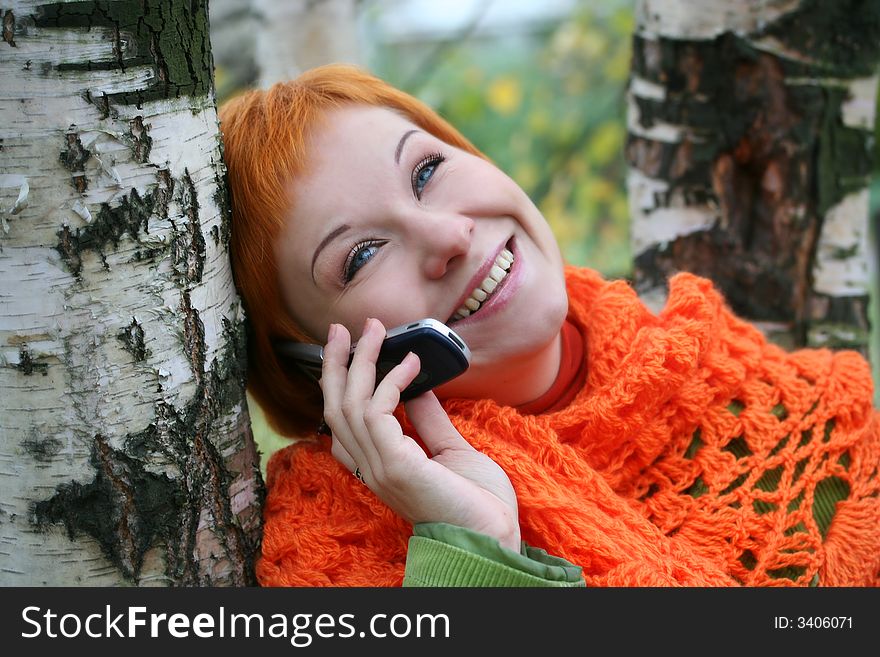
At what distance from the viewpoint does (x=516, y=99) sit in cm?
648

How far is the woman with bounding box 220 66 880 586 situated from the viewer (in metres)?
1.66

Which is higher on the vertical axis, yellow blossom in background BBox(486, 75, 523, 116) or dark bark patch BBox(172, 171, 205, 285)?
yellow blossom in background BBox(486, 75, 523, 116)

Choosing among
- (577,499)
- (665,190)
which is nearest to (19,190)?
(577,499)

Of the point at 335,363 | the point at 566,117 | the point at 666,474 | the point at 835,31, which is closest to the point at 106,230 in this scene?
the point at 335,363

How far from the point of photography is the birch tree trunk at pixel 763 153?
252 centimetres

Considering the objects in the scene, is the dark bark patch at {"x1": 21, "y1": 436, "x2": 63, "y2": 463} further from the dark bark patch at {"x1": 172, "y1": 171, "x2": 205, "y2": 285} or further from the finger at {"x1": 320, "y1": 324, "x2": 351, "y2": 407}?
the finger at {"x1": 320, "y1": 324, "x2": 351, "y2": 407}

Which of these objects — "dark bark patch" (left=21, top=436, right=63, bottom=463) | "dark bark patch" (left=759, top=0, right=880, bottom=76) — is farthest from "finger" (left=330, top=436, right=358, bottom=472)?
"dark bark patch" (left=759, top=0, right=880, bottom=76)

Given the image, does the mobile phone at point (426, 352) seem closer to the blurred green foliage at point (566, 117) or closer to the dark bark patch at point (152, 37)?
the dark bark patch at point (152, 37)

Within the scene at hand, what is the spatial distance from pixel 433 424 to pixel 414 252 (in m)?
Answer: 0.34

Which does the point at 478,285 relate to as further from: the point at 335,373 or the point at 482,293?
the point at 335,373

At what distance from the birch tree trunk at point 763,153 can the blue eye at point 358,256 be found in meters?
A: 1.24
